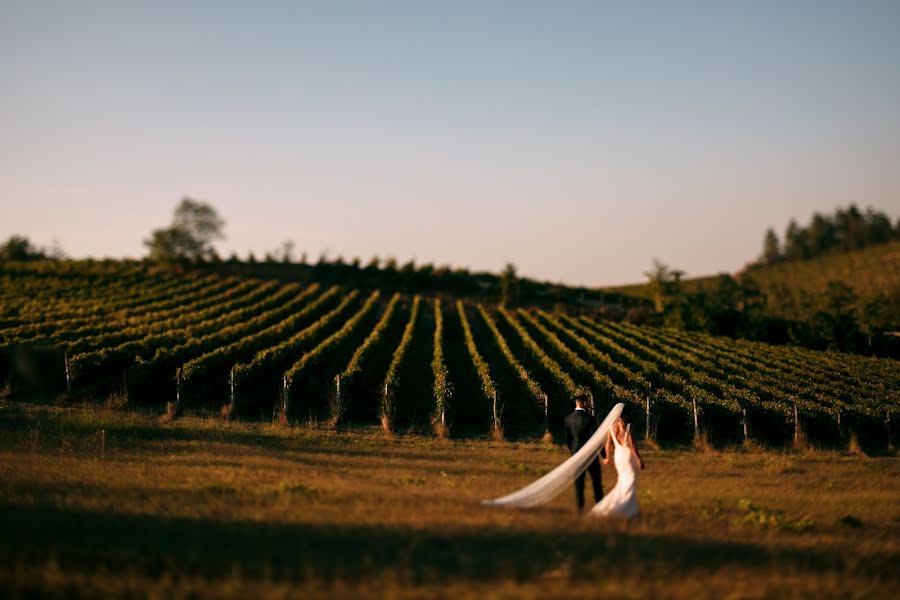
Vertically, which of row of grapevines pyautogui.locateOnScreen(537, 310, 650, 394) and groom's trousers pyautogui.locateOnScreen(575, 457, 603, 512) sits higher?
row of grapevines pyautogui.locateOnScreen(537, 310, 650, 394)

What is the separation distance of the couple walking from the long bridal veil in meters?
0.15

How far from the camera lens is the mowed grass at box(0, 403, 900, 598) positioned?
Answer: 5516 mm

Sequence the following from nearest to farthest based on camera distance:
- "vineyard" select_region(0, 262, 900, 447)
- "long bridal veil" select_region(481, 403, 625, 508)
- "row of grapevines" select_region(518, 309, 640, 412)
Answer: "long bridal veil" select_region(481, 403, 625, 508) → "vineyard" select_region(0, 262, 900, 447) → "row of grapevines" select_region(518, 309, 640, 412)

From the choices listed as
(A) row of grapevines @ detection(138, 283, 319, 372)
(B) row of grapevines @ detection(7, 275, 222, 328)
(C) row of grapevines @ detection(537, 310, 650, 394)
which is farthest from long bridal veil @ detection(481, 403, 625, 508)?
(B) row of grapevines @ detection(7, 275, 222, 328)

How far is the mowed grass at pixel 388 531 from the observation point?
5.52 metres

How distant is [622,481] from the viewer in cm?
875

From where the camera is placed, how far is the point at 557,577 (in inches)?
228

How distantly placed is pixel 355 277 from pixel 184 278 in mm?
17435

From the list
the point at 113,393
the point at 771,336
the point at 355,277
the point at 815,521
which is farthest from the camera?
the point at 355,277

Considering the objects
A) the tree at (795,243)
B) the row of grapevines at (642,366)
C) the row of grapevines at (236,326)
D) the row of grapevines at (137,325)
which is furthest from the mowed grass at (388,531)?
the tree at (795,243)

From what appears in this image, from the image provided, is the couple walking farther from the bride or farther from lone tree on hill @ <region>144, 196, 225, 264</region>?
lone tree on hill @ <region>144, 196, 225, 264</region>

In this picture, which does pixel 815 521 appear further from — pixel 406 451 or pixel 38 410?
pixel 38 410

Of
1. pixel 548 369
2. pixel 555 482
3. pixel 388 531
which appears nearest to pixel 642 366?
pixel 548 369

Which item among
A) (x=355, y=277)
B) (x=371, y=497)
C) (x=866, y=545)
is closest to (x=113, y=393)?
(x=371, y=497)
